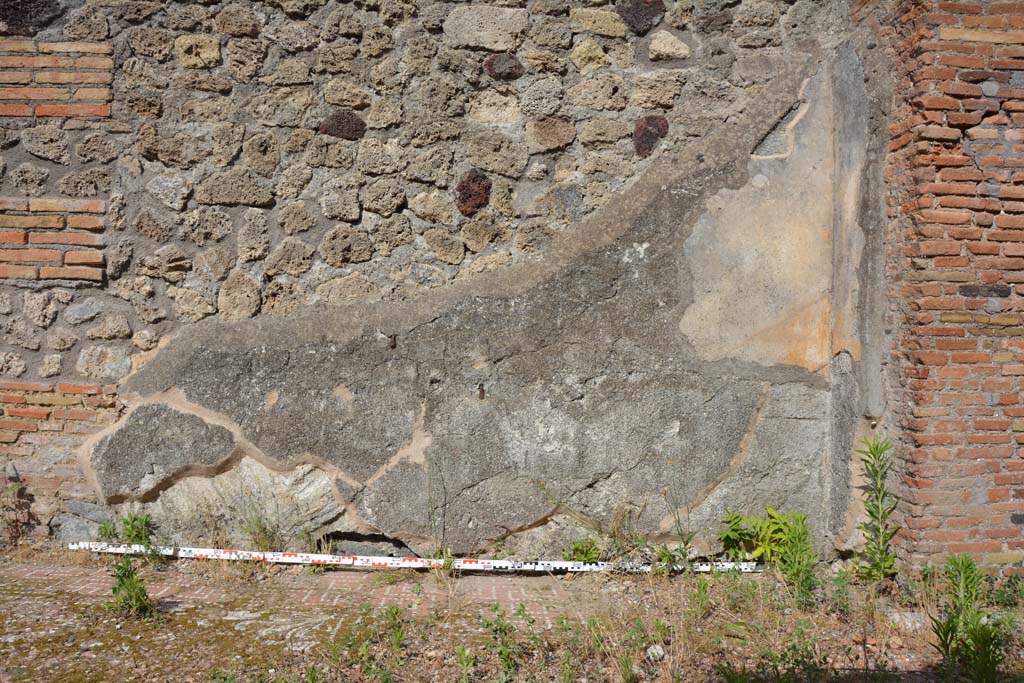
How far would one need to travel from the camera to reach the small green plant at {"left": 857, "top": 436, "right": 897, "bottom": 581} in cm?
311

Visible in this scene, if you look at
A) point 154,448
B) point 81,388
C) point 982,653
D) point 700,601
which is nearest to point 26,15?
point 81,388

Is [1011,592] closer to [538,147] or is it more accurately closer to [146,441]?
[538,147]

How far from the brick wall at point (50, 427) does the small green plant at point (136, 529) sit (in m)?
0.24

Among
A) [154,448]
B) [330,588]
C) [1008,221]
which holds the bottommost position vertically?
[330,588]

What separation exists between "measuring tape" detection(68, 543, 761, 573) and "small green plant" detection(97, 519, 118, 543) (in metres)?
0.03

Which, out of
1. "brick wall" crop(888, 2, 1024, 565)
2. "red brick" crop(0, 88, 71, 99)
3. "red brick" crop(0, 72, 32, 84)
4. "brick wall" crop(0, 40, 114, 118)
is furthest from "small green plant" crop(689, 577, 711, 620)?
"red brick" crop(0, 72, 32, 84)

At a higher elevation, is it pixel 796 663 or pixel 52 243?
pixel 52 243

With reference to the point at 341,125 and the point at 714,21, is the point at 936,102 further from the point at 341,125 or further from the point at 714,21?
the point at 341,125

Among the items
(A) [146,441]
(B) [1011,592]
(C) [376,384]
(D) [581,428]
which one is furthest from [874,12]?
(A) [146,441]

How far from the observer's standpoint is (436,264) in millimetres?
3445

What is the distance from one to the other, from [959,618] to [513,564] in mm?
1955

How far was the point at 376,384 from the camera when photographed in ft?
11.0

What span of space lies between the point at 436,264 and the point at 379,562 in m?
1.55

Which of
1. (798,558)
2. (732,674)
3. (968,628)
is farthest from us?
(798,558)
